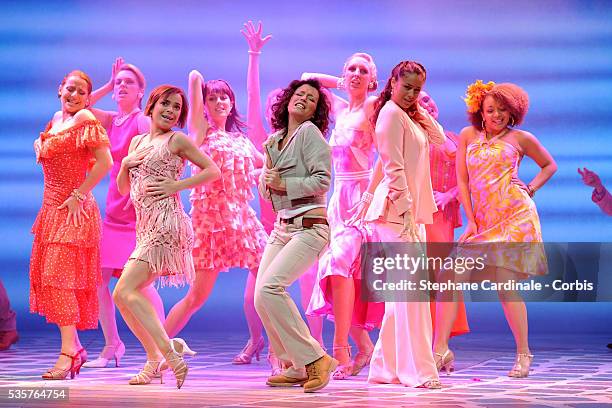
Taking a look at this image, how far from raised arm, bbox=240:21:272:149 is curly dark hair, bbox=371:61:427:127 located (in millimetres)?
1331

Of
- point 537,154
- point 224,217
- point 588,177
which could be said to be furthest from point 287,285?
point 588,177

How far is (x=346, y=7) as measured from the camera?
394 inches

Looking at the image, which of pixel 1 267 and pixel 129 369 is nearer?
pixel 129 369

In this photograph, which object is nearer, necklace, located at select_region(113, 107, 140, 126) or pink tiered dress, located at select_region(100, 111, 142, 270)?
pink tiered dress, located at select_region(100, 111, 142, 270)

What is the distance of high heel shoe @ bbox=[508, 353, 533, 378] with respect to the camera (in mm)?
6984

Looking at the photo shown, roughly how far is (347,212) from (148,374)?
159 cm

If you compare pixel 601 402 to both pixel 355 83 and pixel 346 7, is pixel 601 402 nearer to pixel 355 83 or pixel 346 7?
pixel 355 83

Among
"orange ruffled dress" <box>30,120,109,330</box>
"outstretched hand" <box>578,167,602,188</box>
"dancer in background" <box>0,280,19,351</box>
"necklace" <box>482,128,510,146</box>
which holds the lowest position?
"dancer in background" <box>0,280,19,351</box>

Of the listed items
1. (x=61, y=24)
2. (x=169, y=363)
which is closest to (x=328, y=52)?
(x=61, y=24)

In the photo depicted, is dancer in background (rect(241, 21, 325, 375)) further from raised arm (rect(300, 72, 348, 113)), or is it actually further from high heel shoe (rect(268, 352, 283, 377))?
high heel shoe (rect(268, 352, 283, 377))

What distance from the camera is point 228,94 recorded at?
756cm

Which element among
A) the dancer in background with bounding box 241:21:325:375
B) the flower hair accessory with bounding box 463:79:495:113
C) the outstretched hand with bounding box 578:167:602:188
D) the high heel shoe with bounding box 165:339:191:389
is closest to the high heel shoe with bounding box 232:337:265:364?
the dancer in background with bounding box 241:21:325:375

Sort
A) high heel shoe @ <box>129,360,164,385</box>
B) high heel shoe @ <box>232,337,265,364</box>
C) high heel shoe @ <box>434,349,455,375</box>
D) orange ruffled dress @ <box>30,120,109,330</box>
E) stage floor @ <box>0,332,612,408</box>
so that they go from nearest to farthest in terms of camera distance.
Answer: stage floor @ <box>0,332,612,408</box>
high heel shoe @ <box>129,360,164,385</box>
orange ruffled dress @ <box>30,120,109,330</box>
high heel shoe @ <box>434,349,455,375</box>
high heel shoe @ <box>232,337,265,364</box>

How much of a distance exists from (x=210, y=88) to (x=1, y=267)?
3588 mm
